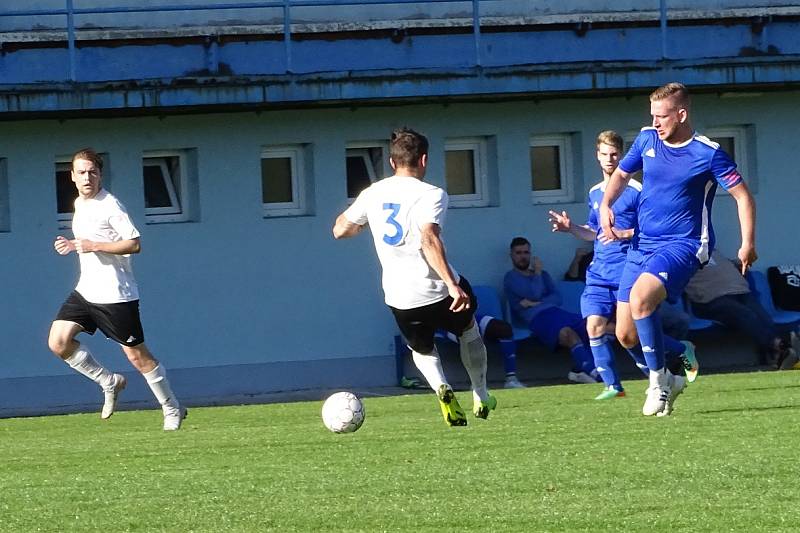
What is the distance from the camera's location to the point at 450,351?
824 inches

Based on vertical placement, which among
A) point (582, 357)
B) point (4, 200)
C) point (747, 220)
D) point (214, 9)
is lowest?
point (582, 357)

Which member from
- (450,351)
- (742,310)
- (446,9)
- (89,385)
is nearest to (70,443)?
(89,385)

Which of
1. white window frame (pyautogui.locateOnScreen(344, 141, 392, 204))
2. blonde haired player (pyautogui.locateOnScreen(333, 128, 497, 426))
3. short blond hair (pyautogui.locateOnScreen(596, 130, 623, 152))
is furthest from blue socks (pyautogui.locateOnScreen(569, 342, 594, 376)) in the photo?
blonde haired player (pyautogui.locateOnScreen(333, 128, 497, 426))

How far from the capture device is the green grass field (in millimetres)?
7223

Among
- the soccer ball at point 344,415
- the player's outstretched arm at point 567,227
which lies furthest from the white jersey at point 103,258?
the player's outstretched arm at point 567,227

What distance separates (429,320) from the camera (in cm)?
1132

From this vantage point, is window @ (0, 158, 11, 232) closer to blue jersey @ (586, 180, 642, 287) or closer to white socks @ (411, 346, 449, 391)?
blue jersey @ (586, 180, 642, 287)

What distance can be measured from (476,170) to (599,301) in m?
7.59

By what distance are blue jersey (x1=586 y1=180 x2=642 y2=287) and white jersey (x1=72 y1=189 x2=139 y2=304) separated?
371 cm

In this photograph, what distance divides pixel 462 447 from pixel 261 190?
36.2 feet

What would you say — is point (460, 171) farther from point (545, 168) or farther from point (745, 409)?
point (745, 409)

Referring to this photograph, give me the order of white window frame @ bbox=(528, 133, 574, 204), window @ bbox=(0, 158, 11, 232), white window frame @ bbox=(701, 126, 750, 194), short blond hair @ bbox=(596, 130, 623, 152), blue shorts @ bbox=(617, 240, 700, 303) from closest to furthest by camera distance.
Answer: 1. blue shorts @ bbox=(617, 240, 700, 303)
2. short blond hair @ bbox=(596, 130, 623, 152)
3. window @ bbox=(0, 158, 11, 232)
4. white window frame @ bbox=(528, 133, 574, 204)
5. white window frame @ bbox=(701, 126, 750, 194)

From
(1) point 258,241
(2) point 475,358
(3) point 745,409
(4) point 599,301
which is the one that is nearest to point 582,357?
(1) point 258,241

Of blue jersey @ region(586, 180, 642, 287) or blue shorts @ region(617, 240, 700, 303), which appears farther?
blue jersey @ region(586, 180, 642, 287)
